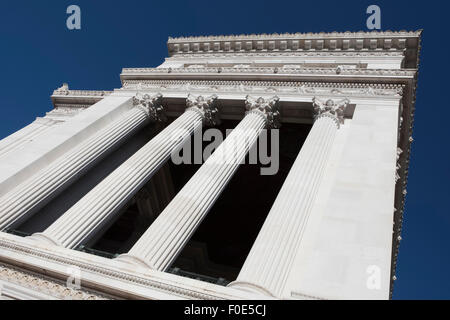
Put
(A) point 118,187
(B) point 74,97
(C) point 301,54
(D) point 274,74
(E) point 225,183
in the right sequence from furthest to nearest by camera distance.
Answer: (C) point 301,54 → (B) point 74,97 → (D) point 274,74 → (E) point 225,183 → (A) point 118,187

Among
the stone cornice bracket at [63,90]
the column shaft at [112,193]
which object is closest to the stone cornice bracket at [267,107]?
the column shaft at [112,193]

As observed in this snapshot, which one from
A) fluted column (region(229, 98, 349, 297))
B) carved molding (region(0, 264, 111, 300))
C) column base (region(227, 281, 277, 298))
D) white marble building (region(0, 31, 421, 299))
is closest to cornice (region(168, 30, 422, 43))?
white marble building (region(0, 31, 421, 299))

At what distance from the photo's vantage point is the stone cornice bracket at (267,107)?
87.7 feet

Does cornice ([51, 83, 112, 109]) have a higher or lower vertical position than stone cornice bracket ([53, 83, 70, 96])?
lower

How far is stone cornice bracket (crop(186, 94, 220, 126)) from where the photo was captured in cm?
2866

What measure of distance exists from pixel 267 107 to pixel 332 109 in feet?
14.2

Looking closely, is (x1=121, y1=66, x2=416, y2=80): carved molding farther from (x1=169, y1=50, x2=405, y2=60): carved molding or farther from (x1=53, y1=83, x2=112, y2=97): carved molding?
(x1=169, y1=50, x2=405, y2=60): carved molding

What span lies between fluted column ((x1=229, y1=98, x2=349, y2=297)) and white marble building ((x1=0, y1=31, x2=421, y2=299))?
0.07m

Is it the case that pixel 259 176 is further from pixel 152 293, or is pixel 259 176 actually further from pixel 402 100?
pixel 152 293

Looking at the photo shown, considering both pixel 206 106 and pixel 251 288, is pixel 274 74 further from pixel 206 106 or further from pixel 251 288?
pixel 251 288

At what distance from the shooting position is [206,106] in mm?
28703

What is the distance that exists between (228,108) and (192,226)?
1358 centimetres

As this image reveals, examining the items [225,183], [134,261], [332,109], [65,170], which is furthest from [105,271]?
[332,109]
